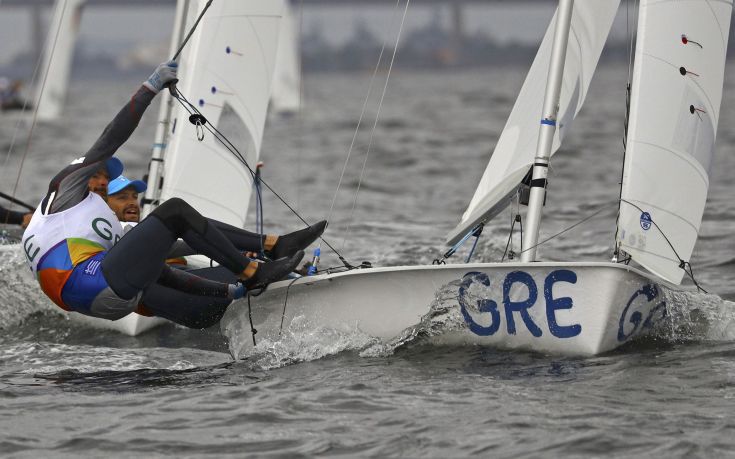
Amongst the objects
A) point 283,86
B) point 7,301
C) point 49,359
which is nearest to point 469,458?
point 49,359

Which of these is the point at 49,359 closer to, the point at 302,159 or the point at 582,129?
the point at 302,159

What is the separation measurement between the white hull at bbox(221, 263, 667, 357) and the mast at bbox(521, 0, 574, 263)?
20 cm

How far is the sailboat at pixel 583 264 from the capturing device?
4.62m

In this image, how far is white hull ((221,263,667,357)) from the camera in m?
4.57

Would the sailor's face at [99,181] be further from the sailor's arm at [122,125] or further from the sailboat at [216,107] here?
the sailboat at [216,107]

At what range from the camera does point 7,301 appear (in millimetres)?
6254

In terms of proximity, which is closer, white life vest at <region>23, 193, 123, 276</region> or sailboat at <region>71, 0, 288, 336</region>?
white life vest at <region>23, 193, 123, 276</region>

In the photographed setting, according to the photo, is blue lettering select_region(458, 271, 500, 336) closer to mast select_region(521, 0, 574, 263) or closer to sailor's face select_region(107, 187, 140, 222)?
mast select_region(521, 0, 574, 263)

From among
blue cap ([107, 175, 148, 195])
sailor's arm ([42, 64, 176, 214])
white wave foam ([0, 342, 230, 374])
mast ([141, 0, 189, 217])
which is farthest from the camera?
mast ([141, 0, 189, 217])

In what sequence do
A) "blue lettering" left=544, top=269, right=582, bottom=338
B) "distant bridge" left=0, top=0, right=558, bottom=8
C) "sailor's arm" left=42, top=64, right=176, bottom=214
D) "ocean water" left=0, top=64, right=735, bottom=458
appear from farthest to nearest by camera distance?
"distant bridge" left=0, top=0, right=558, bottom=8 → "sailor's arm" left=42, top=64, right=176, bottom=214 → "blue lettering" left=544, top=269, right=582, bottom=338 → "ocean water" left=0, top=64, right=735, bottom=458

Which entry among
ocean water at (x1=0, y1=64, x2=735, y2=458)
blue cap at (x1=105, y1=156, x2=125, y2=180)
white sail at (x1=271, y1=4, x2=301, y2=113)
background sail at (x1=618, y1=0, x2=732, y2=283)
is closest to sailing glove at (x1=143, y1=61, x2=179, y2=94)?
blue cap at (x1=105, y1=156, x2=125, y2=180)

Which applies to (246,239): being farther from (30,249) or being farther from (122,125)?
(30,249)

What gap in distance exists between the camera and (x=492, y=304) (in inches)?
186

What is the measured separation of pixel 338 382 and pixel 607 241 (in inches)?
166
